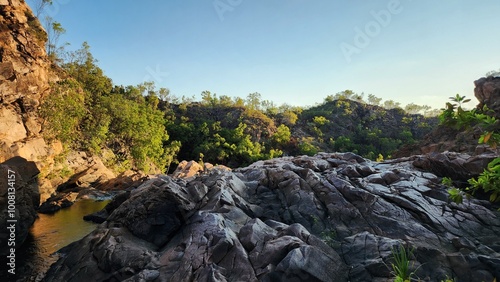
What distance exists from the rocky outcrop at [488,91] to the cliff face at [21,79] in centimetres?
3854

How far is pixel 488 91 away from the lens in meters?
25.8

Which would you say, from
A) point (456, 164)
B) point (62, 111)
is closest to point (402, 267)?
point (456, 164)

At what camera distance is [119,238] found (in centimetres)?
1045

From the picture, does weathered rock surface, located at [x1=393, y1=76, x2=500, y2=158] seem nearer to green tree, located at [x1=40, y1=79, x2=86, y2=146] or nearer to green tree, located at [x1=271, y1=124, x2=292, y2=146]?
green tree, located at [x1=271, y1=124, x2=292, y2=146]

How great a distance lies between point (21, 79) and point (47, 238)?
1618cm

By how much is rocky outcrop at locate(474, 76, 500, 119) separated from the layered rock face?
1532cm

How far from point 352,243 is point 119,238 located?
8.74 meters

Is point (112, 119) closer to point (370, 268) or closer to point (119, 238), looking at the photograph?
point (119, 238)

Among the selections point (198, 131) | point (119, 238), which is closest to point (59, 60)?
point (198, 131)

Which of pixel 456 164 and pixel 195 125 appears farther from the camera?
pixel 195 125

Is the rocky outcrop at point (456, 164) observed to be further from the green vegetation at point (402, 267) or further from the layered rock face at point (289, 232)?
the green vegetation at point (402, 267)

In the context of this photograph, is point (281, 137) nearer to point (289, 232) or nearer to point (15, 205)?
point (15, 205)

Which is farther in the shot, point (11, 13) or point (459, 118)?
point (11, 13)

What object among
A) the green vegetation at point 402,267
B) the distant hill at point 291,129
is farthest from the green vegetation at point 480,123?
the distant hill at point 291,129
